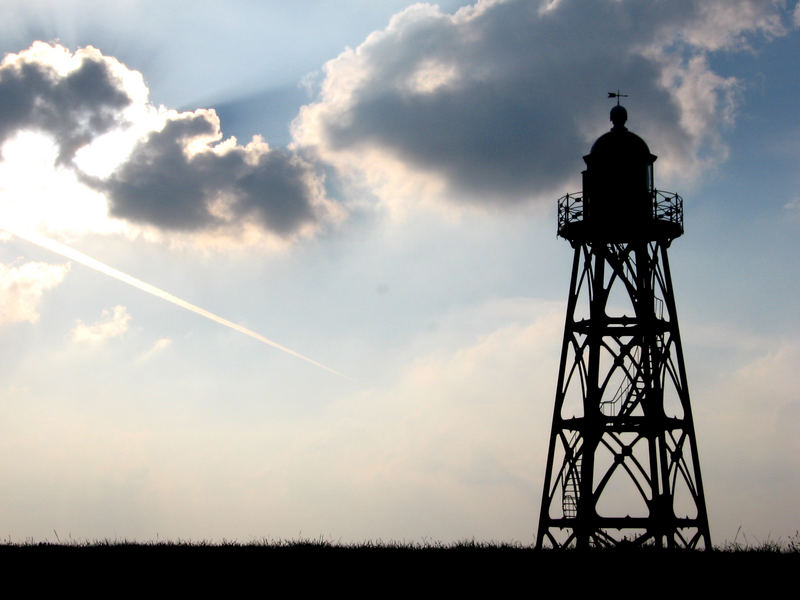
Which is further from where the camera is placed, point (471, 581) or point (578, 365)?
point (578, 365)

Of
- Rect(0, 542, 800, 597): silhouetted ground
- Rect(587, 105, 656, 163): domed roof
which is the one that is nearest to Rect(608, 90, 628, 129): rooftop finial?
Rect(587, 105, 656, 163): domed roof

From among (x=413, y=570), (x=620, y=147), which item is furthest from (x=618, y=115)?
(x=413, y=570)

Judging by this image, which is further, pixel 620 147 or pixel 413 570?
pixel 620 147

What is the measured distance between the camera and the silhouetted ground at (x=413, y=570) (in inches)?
829

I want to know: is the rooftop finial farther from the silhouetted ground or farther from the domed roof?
the silhouetted ground

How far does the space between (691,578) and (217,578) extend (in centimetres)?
930

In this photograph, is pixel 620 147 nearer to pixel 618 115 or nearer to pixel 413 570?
pixel 618 115

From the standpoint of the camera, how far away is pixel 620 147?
43.9 meters

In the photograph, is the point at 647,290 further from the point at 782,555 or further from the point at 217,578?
the point at 217,578

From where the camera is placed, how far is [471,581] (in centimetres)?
2161

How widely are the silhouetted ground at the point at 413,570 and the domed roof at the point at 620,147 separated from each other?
67.7 ft

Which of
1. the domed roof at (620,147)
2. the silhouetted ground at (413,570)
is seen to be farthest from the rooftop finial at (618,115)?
the silhouetted ground at (413,570)

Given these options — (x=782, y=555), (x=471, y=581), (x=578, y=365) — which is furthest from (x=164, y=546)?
(x=578, y=365)

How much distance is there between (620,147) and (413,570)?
1006 inches
